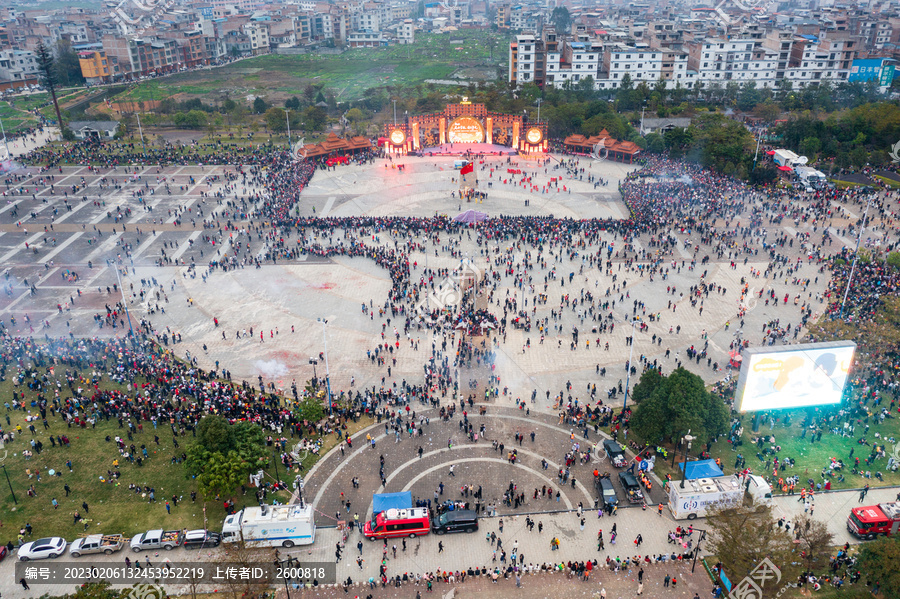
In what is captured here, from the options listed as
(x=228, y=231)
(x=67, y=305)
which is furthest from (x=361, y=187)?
(x=67, y=305)

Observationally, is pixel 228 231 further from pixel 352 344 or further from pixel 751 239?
pixel 751 239

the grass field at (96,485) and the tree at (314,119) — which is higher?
the tree at (314,119)

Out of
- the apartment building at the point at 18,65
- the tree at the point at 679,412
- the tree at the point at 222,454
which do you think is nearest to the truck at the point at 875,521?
the tree at the point at 679,412

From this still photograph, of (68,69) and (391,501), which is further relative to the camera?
(68,69)

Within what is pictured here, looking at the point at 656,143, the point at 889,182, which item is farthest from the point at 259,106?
the point at 889,182

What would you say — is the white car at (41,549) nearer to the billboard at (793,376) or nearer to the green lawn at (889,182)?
the billboard at (793,376)

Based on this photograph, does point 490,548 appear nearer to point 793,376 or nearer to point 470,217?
point 793,376
